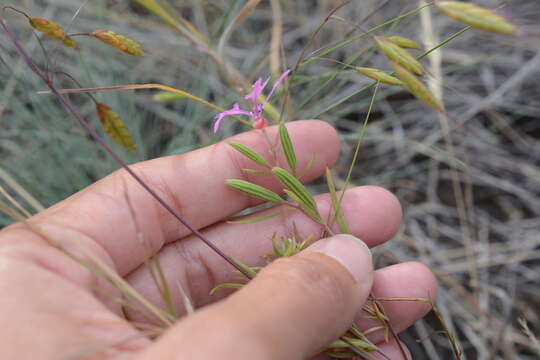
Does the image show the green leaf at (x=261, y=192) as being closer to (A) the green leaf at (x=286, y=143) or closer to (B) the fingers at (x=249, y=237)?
(A) the green leaf at (x=286, y=143)

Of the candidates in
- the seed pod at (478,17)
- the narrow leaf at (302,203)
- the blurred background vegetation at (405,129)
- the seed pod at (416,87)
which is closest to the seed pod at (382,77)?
the seed pod at (416,87)

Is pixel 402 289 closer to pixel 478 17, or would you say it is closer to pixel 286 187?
pixel 286 187

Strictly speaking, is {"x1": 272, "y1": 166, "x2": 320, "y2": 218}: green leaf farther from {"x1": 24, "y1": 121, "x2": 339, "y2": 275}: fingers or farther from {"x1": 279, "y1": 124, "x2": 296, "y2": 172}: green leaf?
{"x1": 24, "y1": 121, "x2": 339, "y2": 275}: fingers

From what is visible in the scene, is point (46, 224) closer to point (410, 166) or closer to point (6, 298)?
point (6, 298)

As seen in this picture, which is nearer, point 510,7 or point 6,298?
point 6,298

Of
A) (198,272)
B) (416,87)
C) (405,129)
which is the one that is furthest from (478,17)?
(405,129)

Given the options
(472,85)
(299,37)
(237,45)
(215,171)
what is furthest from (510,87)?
(215,171)
